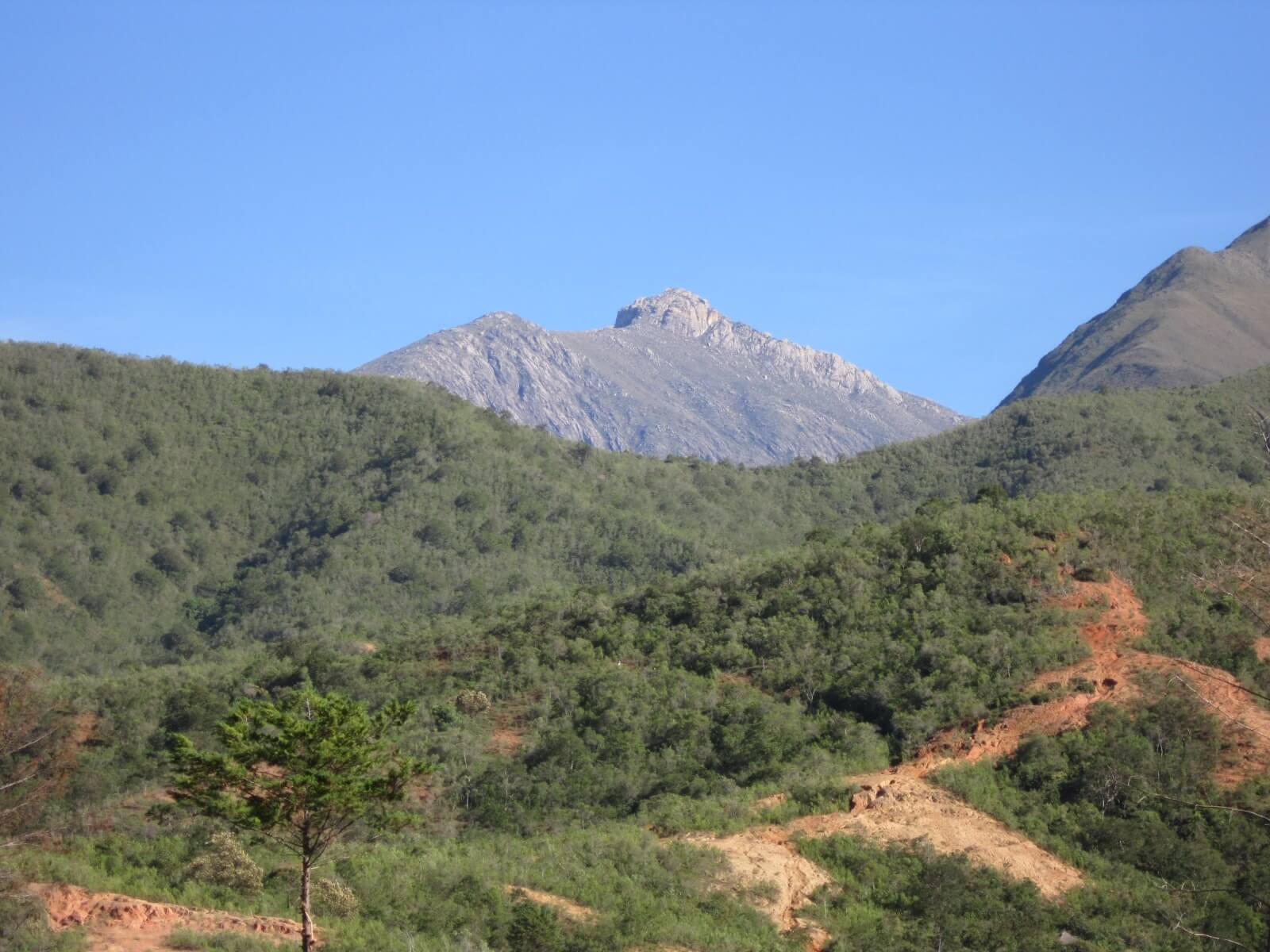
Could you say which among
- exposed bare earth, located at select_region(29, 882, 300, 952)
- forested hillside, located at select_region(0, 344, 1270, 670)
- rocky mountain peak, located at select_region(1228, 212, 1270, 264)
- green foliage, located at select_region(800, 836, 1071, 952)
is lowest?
green foliage, located at select_region(800, 836, 1071, 952)

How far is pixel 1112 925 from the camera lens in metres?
28.0

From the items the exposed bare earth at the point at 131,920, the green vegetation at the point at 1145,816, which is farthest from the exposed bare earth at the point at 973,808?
the exposed bare earth at the point at 131,920

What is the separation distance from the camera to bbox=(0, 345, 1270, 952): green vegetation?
91.7 feet

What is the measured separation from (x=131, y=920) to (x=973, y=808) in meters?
17.5

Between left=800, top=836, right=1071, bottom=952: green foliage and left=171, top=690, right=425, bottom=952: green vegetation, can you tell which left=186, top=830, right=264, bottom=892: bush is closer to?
left=171, top=690, right=425, bottom=952: green vegetation

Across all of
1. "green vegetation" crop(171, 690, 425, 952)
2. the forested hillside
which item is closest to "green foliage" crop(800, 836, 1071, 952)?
"green vegetation" crop(171, 690, 425, 952)

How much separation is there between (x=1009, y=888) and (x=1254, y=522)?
14.2m

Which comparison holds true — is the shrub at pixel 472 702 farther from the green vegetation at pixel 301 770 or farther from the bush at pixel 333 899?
the green vegetation at pixel 301 770

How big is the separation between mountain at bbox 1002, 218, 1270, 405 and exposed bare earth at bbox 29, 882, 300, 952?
10252 cm

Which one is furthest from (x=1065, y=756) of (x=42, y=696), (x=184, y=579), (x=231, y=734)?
(x=184, y=579)

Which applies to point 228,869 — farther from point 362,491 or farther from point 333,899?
point 362,491

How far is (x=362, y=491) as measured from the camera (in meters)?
89.4

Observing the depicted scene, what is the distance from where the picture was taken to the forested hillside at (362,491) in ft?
255

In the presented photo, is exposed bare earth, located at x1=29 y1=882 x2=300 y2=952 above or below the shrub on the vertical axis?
below
